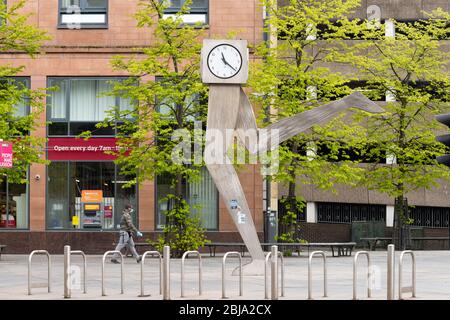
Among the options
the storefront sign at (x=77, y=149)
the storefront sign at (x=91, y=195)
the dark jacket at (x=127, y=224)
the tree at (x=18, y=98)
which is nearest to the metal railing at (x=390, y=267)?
the dark jacket at (x=127, y=224)

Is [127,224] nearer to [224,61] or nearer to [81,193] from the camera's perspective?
[81,193]

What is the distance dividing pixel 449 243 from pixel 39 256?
71.4 feet

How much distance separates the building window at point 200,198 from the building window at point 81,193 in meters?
0.97

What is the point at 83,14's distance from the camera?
3712 cm

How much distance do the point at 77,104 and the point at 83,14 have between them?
3529 mm

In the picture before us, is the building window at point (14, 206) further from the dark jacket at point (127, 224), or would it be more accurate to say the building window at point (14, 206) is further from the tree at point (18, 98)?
the dark jacket at point (127, 224)

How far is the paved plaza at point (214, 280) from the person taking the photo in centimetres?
1881

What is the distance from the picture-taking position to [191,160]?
3128 centimetres

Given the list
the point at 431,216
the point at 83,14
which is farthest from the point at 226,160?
the point at 431,216

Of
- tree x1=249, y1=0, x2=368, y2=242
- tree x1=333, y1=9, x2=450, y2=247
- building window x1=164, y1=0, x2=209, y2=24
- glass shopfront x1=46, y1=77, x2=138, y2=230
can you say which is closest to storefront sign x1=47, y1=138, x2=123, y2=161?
glass shopfront x1=46, y1=77, x2=138, y2=230

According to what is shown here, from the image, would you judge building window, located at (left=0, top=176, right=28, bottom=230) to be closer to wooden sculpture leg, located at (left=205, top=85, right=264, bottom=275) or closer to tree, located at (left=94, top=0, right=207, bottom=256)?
tree, located at (left=94, top=0, right=207, bottom=256)

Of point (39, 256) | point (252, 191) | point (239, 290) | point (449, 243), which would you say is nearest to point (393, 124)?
point (252, 191)
